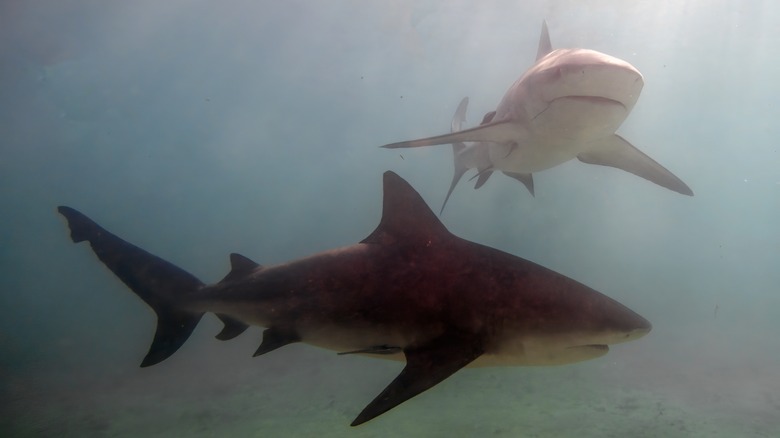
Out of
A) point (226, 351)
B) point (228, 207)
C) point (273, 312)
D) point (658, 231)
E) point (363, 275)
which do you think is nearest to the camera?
point (363, 275)

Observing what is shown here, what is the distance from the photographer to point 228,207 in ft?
229

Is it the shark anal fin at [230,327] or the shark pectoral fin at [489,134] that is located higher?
the shark pectoral fin at [489,134]

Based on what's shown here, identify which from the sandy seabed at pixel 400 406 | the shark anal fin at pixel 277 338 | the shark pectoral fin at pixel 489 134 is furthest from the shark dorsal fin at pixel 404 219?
the sandy seabed at pixel 400 406

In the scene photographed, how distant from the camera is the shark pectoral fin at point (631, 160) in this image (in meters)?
6.61

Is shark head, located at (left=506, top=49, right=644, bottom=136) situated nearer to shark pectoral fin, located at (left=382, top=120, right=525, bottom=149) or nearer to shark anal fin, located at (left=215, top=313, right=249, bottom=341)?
shark pectoral fin, located at (left=382, top=120, right=525, bottom=149)

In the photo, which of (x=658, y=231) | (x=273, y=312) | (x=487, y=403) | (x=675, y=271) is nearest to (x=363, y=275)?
(x=273, y=312)

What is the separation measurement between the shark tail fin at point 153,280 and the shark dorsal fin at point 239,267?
36cm

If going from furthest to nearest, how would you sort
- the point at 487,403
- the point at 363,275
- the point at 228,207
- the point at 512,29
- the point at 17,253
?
the point at 228,207
the point at 17,253
the point at 512,29
the point at 487,403
the point at 363,275

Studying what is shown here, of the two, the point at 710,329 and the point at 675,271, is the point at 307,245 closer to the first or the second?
the point at 710,329

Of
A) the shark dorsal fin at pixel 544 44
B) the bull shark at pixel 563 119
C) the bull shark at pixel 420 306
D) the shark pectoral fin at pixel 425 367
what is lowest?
the shark pectoral fin at pixel 425 367

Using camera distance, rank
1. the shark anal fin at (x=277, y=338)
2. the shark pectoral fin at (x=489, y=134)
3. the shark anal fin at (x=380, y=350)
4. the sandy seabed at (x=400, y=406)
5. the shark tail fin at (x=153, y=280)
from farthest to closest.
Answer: the sandy seabed at (x=400, y=406), the shark pectoral fin at (x=489, y=134), the shark tail fin at (x=153, y=280), the shark anal fin at (x=277, y=338), the shark anal fin at (x=380, y=350)

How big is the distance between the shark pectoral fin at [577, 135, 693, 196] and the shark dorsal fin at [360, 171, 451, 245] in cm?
429

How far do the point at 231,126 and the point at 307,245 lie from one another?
16468 millimetres

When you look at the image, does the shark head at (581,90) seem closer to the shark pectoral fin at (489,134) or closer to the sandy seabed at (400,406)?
the shark pectoral fin at (489,134)
